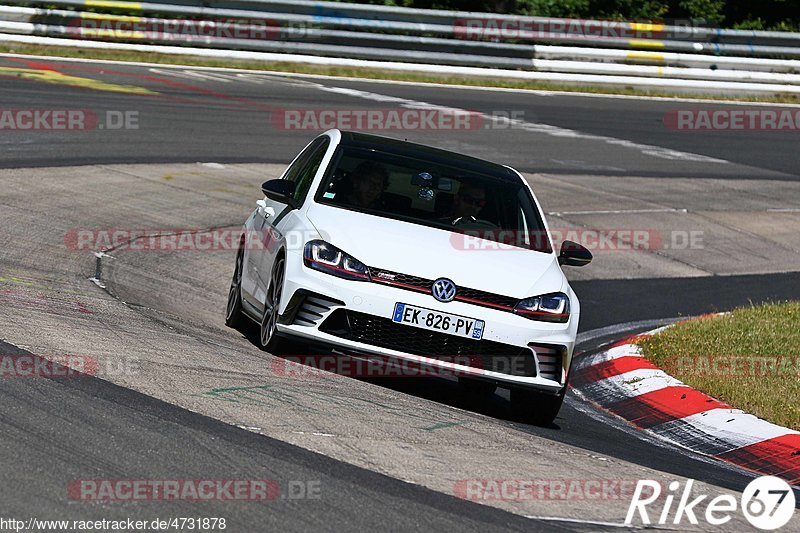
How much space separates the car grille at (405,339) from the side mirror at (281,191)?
1246 millimetres

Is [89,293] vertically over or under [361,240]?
under

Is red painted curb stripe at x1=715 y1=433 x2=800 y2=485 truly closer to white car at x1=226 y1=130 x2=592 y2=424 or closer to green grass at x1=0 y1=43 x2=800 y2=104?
white car at x1=226 y1=130 x2=592 y2=424

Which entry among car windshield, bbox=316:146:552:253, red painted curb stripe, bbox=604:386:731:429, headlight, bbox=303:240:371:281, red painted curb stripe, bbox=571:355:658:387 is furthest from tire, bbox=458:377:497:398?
headlight, bbox=303:240:371:281

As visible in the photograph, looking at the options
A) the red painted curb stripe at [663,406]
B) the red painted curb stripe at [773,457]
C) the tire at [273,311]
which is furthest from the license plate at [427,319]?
the red painted curb stripe at [773,457]

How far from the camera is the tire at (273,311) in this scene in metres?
8.08

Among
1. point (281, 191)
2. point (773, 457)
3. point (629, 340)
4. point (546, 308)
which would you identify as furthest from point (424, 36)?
point (773, 457)

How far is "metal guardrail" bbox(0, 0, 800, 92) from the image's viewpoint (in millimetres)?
25016

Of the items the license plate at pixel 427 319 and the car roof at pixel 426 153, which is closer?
the license plate at pixel 427 319

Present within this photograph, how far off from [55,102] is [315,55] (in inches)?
349

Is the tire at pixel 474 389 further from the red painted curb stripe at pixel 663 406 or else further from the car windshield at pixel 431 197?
the car windshield at pixel 431 197

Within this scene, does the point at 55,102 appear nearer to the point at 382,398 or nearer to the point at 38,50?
the point at 38,50

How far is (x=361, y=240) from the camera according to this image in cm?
799

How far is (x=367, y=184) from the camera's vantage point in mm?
8805

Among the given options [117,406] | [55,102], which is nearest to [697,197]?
[55,102]
